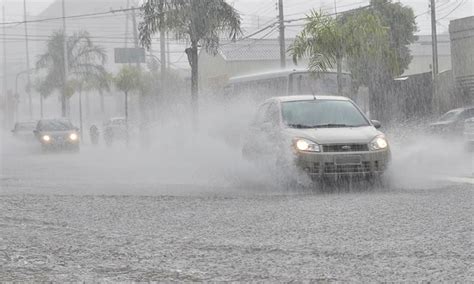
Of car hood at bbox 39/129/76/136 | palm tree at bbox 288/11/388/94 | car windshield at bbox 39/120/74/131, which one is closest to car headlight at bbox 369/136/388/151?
palm tree at bbox 288/11/388/94

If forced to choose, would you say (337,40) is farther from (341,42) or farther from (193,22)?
(193,22)

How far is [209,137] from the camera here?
78.4ft

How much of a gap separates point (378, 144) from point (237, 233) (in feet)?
15.0

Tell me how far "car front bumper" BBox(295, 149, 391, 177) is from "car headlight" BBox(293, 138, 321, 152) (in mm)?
81

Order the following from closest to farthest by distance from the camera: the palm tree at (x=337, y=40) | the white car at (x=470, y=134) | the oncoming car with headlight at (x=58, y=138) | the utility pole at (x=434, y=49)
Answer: the white car at (x=470, y=134) → the palm tree at (x=337, y=40) → the oncoming car with headlight at (x=58, y=138) → the utility pole at (x=434, y=49)

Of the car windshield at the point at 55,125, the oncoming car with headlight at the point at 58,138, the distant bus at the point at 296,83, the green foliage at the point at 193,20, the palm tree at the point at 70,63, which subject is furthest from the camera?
the palm tree at the point at 70,63

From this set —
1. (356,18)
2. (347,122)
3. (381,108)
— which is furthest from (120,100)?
(347,122)

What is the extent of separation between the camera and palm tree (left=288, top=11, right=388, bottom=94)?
20.8 meters

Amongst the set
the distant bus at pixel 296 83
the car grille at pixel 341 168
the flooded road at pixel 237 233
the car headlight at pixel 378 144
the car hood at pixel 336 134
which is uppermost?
the distant bus at pixel 296 83

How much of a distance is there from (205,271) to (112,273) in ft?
2.37

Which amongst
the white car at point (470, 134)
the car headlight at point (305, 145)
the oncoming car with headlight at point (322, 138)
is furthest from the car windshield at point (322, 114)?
the white car at point (470, 134)

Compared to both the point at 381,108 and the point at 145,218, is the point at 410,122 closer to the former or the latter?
the point at 381,108

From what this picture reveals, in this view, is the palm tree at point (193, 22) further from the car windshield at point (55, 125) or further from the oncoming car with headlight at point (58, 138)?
the car windshield at point (55, 125)

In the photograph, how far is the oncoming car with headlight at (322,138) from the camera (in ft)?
38.3
